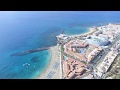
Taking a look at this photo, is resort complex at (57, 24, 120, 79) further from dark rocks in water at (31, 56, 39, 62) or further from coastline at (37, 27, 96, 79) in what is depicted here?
dark rocks in water at (31, 56, 39, 62)

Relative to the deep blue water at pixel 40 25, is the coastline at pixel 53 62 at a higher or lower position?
lower

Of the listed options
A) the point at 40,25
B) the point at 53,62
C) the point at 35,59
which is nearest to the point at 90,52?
the point at 53,62

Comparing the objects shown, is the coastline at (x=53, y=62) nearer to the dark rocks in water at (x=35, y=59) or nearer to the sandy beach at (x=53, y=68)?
the sandy beach at (x=53, y=68)

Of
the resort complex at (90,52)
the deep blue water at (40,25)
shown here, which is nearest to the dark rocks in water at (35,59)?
the deep blue water at (40,25)

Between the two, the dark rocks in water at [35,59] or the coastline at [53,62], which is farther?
the dark rocks in water at [35,59]

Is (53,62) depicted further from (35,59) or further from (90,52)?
(90,52)

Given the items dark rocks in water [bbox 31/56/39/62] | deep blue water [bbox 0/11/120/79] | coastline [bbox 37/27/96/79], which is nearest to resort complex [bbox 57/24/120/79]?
coastline [bbox 37/27/96/79]

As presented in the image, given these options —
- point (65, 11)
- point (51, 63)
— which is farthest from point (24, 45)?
point (65, 11)
